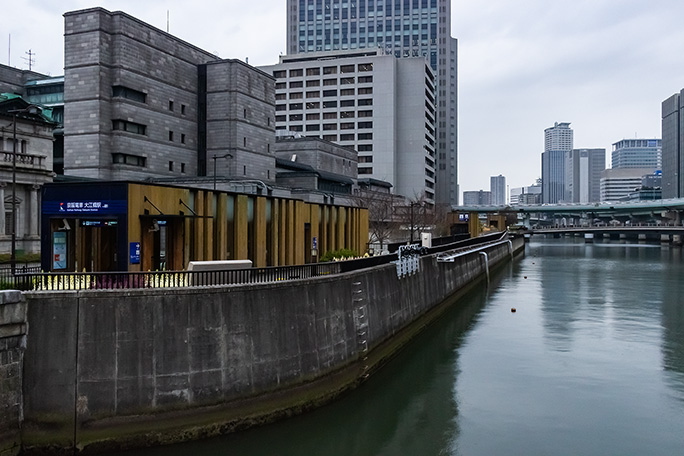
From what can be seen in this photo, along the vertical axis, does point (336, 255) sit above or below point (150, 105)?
below

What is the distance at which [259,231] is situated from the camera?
3158cm

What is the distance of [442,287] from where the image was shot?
165ft

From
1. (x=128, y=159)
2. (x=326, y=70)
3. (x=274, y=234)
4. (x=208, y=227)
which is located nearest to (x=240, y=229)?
(x=208, y=227)

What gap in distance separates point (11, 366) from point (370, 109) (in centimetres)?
13137

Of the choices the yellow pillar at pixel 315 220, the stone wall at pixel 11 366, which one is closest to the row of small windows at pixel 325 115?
the yellow pillar at pixel 315 220

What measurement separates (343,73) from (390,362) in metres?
123

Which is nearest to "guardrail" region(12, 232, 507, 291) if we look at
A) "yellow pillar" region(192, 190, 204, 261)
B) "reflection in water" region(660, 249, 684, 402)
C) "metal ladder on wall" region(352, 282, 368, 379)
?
"metal ladder on wall" region(352, 282, 368, 379)

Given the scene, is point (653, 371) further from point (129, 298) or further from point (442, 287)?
point (129, 298)

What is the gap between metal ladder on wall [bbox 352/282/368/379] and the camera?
2678cm

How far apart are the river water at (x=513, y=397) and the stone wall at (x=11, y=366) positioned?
3.84m

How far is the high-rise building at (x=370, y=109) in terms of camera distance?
141m

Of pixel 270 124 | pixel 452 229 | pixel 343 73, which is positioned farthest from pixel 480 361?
pixel 343 73

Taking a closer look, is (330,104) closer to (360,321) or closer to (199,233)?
(199,233)

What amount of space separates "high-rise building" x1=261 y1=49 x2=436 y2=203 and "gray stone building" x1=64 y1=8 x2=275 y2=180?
64200 millimetres
